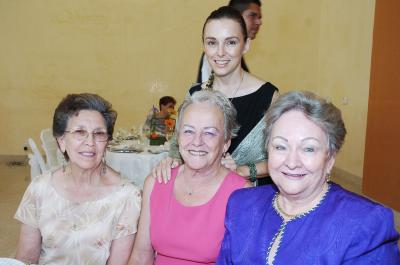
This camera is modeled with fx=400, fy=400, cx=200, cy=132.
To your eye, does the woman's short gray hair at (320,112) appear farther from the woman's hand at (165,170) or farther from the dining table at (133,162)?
the dining table at (133,162)

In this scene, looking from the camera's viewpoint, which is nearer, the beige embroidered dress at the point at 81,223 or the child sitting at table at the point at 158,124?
the beige embroidered dress at the point at 81,223

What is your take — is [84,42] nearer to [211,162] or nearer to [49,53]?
[49,53]

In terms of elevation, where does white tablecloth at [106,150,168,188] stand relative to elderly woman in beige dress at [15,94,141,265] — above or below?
below

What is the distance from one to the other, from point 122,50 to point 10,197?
322 cm

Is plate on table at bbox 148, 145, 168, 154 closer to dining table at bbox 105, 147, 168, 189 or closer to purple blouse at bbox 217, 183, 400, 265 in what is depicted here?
dining table at bbox 105, 147, 168, 189

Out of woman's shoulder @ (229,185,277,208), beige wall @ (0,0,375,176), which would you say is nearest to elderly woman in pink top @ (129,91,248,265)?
woman's shoulder @ (229,185,277,208)

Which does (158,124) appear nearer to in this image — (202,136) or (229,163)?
(229,163)

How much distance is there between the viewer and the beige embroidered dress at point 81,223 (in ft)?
6.04

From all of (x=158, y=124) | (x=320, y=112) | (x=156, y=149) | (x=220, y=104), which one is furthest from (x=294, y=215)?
(x=158, y=124)

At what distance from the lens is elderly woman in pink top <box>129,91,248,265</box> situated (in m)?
1.75

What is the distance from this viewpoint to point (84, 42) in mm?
7223

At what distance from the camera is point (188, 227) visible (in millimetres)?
1766


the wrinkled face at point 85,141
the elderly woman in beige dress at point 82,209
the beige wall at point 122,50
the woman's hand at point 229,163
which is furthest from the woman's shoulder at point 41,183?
the beige wall at point 122,50

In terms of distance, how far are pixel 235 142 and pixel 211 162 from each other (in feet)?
1.24
